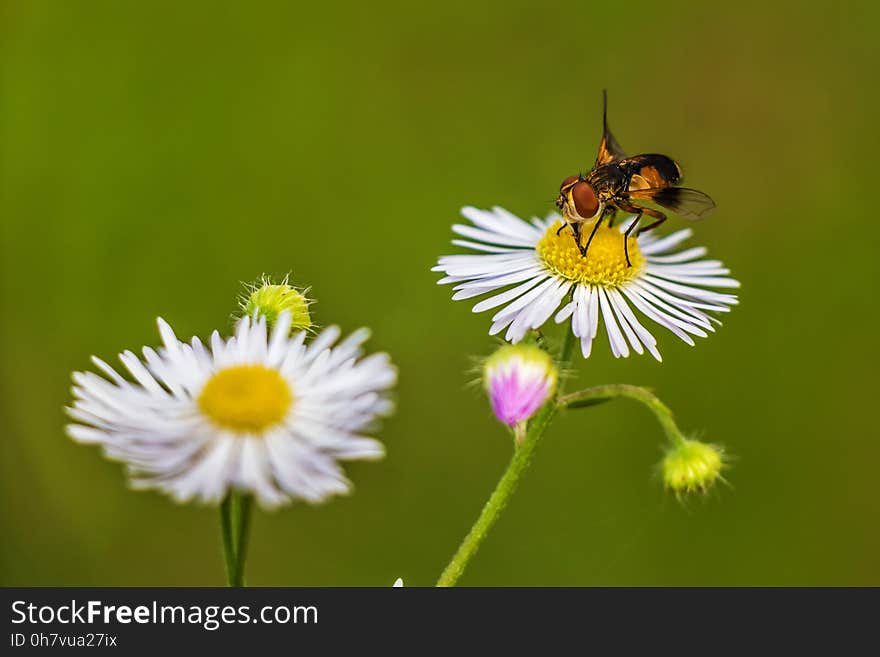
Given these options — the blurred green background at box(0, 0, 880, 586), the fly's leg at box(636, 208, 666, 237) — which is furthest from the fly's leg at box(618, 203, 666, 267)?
the blurred green background at box(0, 0, 880, 586)

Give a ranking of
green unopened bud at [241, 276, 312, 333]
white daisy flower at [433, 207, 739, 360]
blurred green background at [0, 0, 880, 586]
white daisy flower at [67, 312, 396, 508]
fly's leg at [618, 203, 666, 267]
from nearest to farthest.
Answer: white daisy flower at [67, 312, 396, 508]
green unopened bud at [241, 276, 312, 333]
white daisy flower at [433, 207, 739, 360]
fly's leg at [618, 203, 666, 267]
blurred green background at [0, 0, 880, 586]

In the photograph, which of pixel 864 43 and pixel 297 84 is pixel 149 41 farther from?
pixel 864 43

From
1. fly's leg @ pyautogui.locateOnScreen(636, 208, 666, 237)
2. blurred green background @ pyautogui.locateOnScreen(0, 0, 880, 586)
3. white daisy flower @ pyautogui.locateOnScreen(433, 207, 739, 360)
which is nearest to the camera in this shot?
white daisy flower @ pyautogui.locateOnScreen(433, 207, 739, 360)

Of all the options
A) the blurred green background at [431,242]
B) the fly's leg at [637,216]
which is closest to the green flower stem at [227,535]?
the fly's leg at [637,216]

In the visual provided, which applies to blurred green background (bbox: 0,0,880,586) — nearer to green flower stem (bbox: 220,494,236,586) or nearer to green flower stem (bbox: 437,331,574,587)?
green flower stem (bbox: 437,331,574,587)

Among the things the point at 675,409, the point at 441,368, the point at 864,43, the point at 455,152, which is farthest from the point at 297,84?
the point at 864,43

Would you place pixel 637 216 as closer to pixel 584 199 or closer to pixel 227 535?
pixel 584 199
